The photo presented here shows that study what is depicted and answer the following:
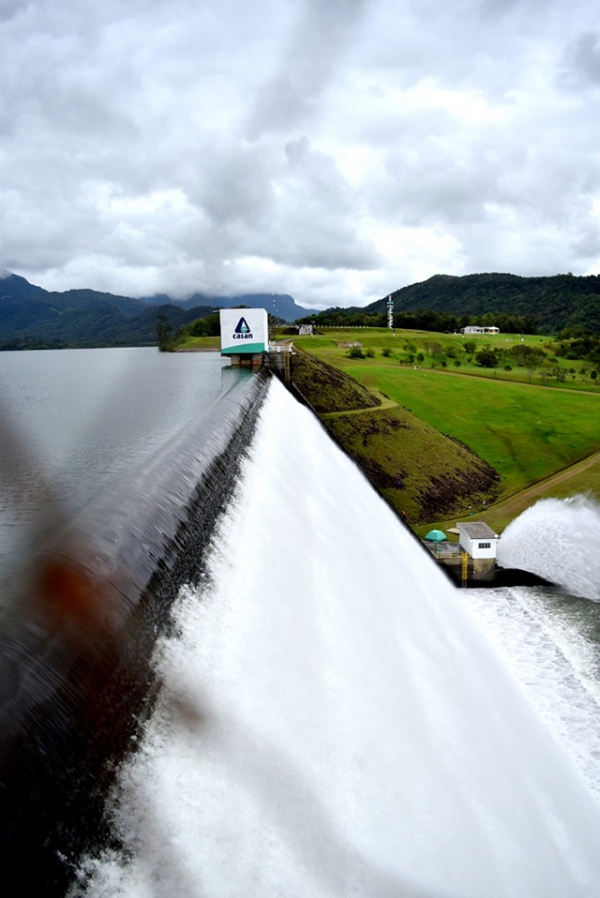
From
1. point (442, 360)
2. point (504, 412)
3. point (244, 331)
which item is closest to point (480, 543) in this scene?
point (244, 331)

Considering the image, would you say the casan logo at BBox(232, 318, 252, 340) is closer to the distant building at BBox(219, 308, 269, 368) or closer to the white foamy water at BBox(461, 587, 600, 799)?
the distant building at BBox(219, 308, 269, 368)

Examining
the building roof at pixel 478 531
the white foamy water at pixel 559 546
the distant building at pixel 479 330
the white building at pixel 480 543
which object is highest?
the distant building at pixel 479 330

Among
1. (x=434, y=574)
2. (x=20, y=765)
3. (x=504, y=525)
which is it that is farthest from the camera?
(x=504, y=525)

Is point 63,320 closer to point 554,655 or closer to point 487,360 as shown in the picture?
point 487,360

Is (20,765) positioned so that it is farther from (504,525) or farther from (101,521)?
(504,525)

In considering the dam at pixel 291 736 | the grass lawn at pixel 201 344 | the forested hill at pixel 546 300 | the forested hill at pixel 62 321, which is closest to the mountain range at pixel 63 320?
the forested hill at pixel 62 321

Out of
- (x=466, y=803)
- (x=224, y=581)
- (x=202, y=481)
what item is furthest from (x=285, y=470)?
(x=466, y=803)

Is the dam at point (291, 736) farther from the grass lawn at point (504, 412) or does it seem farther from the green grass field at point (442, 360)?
the green grass field at point (442, 360)

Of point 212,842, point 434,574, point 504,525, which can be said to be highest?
point 212,842
